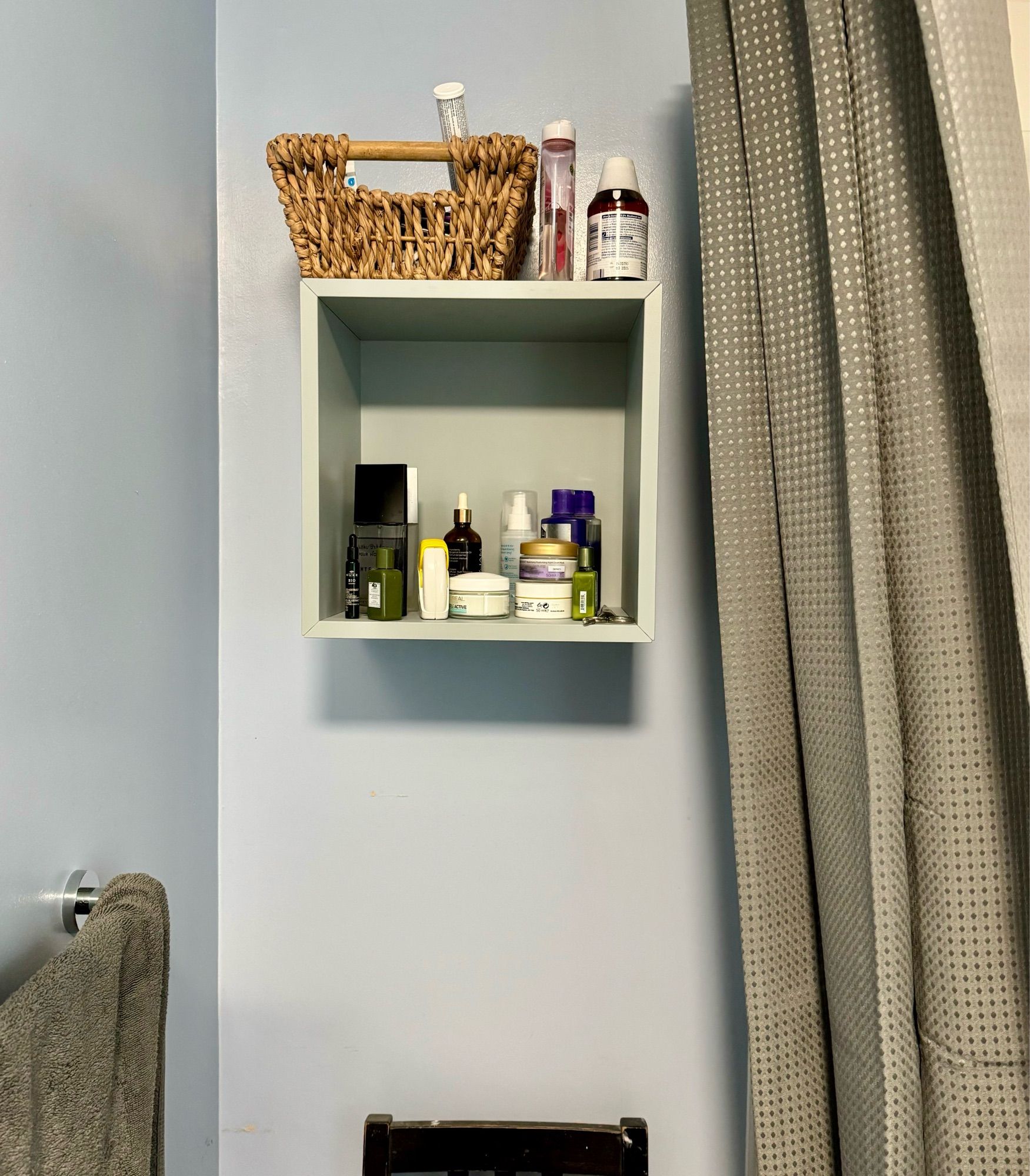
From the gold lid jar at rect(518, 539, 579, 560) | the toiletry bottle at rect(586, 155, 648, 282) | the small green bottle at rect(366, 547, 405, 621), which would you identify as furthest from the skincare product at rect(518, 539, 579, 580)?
the toiletry bottle at rect(586, 155, 648, 282)

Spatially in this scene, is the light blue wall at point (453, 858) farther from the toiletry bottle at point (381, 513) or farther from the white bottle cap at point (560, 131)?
the white bottle cap at point (560, 131)

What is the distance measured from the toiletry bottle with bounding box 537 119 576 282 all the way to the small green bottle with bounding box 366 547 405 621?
33cm

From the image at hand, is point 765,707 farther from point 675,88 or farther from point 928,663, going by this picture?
point 675,88

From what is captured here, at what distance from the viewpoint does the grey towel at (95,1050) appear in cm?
51

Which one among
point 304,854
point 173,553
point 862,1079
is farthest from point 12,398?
point 862,1079

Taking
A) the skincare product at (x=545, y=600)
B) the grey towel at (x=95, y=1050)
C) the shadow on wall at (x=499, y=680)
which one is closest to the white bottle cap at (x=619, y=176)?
the skincare product at (x=545, y=600)

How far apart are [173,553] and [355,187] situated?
0.43m

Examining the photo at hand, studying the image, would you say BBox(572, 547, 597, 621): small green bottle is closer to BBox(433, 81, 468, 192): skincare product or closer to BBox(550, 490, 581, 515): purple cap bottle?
BBox(550, 490, 581, 515): purple cap bottle

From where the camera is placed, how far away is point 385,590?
83 centimetres

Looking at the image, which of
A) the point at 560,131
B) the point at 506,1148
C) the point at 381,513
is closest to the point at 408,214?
the point at 560,131

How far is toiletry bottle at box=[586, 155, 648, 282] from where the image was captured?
2.67ft

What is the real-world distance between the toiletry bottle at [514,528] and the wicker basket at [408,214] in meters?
0.23

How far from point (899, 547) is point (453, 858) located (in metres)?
0.64

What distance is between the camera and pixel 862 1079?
28.7 inches
